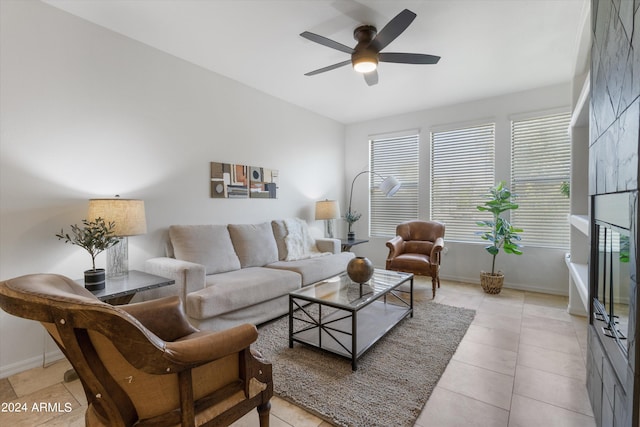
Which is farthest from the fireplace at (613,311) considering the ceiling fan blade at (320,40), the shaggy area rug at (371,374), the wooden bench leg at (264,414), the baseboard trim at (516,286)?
the baseboard trim at (516,286)

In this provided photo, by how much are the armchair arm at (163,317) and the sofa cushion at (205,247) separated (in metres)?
1.29

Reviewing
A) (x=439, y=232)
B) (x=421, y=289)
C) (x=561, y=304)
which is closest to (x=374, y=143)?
(x=439, y=232)

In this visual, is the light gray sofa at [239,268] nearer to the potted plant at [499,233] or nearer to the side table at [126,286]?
the side table at [126,286]

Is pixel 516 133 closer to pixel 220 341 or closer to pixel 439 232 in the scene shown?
pixel 439 232

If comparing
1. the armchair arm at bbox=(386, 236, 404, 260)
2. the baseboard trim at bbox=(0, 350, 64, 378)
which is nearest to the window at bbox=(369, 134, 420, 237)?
the armchair arm at bbox=(386, 236, 404, 260)

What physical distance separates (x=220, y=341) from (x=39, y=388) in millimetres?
1805

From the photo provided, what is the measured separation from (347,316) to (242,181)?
2136 millimetres

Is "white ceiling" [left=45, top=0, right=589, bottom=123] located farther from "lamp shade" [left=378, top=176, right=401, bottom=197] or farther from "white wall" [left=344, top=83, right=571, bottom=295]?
"lamp shade" [left=378, top=176, right=401, bottom=197]

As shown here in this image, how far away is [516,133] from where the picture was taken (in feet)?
13.5

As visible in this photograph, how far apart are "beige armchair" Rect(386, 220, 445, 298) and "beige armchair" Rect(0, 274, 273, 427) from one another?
2.77 m

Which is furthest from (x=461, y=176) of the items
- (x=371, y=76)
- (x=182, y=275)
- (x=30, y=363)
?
(x=30, y=363)

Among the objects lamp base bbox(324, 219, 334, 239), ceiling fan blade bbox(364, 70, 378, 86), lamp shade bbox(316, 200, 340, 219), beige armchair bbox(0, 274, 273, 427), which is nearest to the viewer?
beige armchair bbox(0, 274, 273, 427)

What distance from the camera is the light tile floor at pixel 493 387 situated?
5.34ft

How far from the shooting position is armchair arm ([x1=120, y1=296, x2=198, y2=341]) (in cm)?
153
